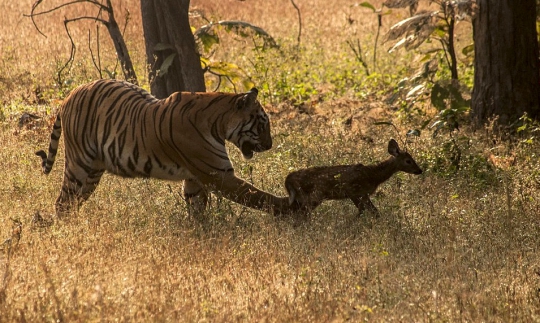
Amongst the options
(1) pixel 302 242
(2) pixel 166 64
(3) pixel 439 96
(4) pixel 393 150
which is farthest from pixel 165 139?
(3) pixel 439 96

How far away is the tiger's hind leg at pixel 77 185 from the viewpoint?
9.41m

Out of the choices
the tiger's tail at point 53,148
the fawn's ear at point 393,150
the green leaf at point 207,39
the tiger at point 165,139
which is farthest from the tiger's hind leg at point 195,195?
the green leaf at point 207,39

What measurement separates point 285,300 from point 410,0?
709 centimetres

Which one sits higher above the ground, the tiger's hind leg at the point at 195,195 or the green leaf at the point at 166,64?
the green leaf at the point at 166,64

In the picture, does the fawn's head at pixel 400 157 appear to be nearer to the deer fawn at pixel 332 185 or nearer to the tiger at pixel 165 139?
the deer fawn at pixel 332 185

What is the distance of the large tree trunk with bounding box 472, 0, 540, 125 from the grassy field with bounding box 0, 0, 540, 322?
37 cm

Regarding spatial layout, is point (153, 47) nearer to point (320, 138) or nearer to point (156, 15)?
point (156, 15)

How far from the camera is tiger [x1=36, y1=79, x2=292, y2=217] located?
8914mm

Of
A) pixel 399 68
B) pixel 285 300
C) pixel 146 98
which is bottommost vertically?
pixel 399 68

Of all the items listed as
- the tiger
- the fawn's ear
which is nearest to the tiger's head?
the tiger

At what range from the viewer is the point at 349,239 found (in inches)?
331

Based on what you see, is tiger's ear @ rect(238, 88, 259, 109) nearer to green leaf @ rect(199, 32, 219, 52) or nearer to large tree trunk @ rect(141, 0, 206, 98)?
large tree trunk @ rect(141, 0, 206, 98)

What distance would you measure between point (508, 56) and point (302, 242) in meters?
5.17

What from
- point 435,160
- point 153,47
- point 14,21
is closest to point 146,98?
point 435,160
